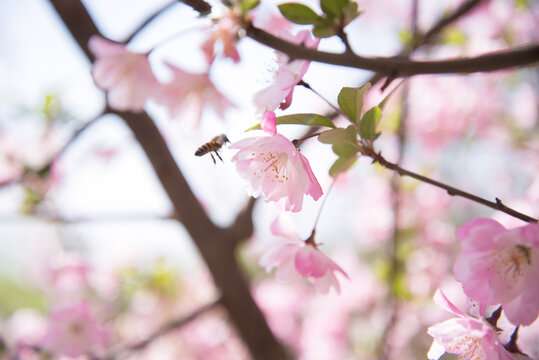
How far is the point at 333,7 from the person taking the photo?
0.49 meters

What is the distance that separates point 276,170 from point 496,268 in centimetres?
31

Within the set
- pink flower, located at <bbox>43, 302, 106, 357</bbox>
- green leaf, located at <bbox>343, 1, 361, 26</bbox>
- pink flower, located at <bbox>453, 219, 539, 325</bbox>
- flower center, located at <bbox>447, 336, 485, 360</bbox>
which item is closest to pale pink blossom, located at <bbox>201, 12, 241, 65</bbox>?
green leaf, located at <bbox>343, 1, 361, 26</bbox>

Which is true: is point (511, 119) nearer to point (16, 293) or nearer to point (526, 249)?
point (526, 249)

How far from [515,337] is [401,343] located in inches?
82.3

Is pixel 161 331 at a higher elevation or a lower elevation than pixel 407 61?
lower

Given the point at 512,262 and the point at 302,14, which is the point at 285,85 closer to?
the point at 302,14

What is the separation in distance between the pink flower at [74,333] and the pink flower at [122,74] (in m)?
A: 1.05

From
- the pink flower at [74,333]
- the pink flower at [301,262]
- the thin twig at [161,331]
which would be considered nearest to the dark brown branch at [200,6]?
the pink flower at [301,262]

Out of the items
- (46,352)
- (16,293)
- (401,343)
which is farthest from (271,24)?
(16,293)

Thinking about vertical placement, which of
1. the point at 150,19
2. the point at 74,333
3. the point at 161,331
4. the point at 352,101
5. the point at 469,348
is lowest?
the point at 74,333

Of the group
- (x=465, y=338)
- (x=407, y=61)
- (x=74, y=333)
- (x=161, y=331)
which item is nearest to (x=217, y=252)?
(x=161, y=331)

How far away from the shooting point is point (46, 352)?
1731 mm

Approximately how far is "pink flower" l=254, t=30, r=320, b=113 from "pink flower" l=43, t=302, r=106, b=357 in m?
1.41

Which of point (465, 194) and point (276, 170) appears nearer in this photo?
point (465, 194)
